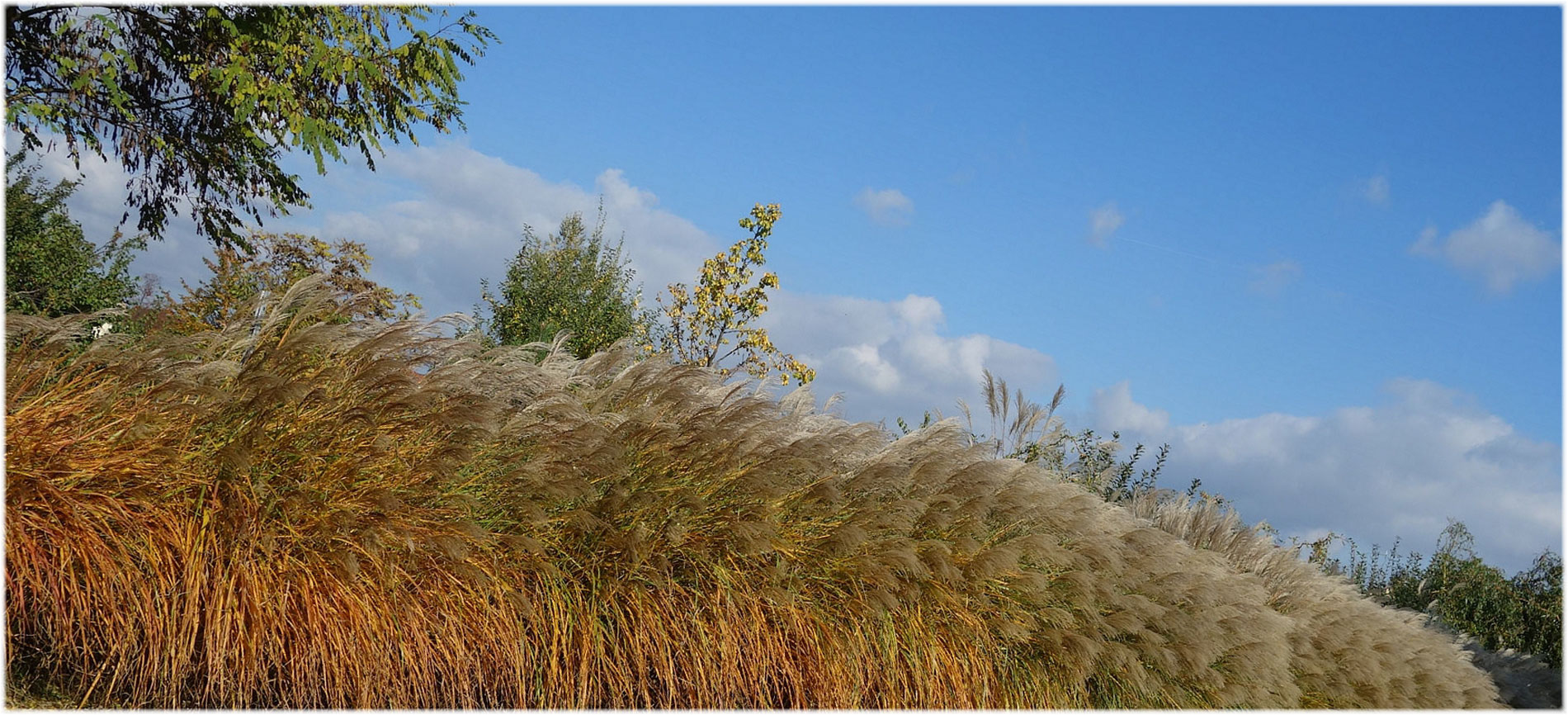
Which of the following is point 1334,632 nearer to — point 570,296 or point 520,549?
Result: point 520,549

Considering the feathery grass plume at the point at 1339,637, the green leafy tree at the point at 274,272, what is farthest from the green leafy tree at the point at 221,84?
the feathery grass plume at the point at 1339,637

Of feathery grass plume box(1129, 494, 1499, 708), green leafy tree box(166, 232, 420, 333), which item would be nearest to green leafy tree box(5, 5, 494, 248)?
green leafy tree box(166, 232, 420, 333)

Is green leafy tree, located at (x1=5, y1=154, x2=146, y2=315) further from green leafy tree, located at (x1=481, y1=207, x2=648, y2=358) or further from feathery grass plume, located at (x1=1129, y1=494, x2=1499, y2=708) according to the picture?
feathery grass plume, located at (x1=1129, y1=494, x2=1499, y2=708)

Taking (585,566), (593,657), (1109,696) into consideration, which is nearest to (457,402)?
(585,566)

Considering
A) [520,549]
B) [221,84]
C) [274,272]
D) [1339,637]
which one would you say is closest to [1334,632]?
[1339,637]

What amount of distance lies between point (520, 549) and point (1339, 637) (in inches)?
163

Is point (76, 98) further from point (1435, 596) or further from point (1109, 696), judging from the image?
point (1435, 596)

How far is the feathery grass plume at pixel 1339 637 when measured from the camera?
518 centimetres

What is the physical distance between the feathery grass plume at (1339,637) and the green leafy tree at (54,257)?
38.9 ft

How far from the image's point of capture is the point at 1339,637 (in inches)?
203

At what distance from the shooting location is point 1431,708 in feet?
18.4

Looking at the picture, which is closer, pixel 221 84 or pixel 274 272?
pixel 221 84

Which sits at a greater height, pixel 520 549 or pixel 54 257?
pixel 54 257

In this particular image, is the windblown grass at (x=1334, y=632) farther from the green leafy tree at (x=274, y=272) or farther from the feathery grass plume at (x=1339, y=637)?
the green leafy tree at (x=274, y=272)
